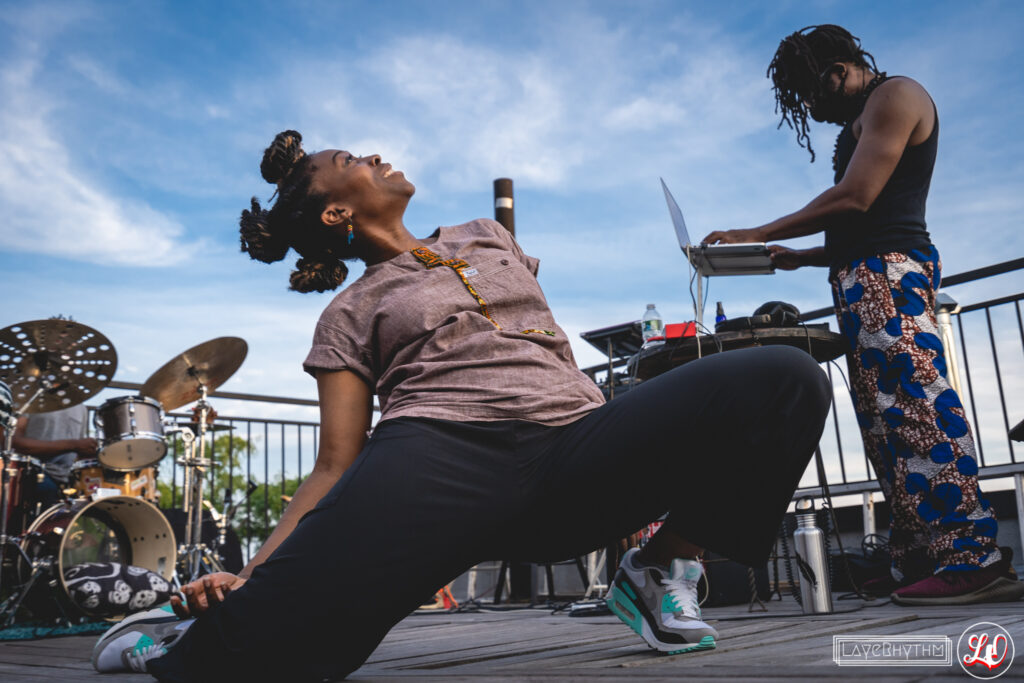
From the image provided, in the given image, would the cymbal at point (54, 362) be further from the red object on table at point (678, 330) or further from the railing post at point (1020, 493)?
the railing post at point (1020, 493)

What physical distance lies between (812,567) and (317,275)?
1852mm

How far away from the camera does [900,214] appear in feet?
8.46

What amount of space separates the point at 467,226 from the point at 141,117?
27.6 feet

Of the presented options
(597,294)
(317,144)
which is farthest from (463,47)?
(317,144)

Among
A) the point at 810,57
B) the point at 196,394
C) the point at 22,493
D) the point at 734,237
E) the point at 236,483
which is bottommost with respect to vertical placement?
the point at 22,493

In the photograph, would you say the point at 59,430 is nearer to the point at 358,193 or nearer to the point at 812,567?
the point at 358,193

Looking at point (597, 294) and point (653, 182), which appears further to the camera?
point (597, 294)

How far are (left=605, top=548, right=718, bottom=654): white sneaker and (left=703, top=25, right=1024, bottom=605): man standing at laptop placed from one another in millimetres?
1177

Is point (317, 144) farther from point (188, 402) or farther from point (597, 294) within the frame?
point (597, 294)

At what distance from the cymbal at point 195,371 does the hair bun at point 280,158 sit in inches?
142

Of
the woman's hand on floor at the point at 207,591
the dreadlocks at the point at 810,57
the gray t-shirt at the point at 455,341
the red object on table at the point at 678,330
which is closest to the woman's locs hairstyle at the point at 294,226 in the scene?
the gray t-shirt at the point at 455,341

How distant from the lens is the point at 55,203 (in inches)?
379

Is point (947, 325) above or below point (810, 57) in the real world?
below

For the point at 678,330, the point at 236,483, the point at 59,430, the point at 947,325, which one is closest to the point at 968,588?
the point at 678,330
